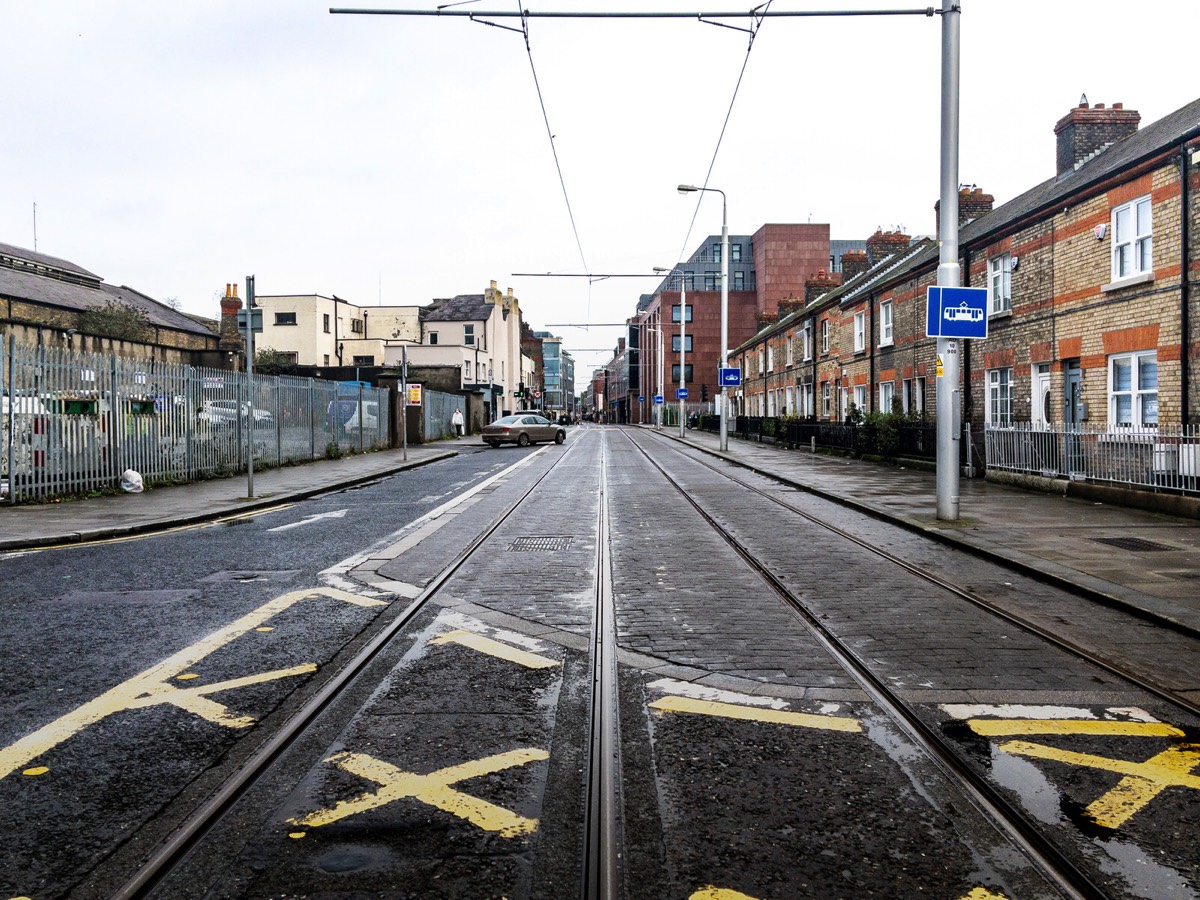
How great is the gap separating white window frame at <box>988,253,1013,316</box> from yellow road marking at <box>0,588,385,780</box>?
19701mm

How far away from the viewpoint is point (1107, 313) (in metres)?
17.2

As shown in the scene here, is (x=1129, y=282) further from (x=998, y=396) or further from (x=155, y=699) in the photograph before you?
(x=155, y=699)

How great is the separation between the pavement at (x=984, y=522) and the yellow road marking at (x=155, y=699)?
587 cm

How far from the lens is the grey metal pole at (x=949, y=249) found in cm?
1127

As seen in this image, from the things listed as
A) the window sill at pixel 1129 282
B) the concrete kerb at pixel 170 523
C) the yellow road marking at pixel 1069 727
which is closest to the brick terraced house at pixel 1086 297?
the window sill at pixel 1129 282

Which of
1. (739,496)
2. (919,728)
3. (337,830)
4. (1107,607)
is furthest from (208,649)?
(739,496)

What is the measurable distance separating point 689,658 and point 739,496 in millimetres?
11202

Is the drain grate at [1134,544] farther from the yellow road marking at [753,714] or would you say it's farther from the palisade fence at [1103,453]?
the yellow road marking at [753,714]

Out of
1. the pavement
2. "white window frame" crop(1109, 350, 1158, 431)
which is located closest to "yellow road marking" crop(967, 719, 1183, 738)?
the pavement

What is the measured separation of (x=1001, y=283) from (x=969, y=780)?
20495mm

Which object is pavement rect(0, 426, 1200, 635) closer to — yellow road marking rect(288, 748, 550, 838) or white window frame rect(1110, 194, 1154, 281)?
white window frame rect(1110, 194, 1154, 281)

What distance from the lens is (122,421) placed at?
52.6 ft

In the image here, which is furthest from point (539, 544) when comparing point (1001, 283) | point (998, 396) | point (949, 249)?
point (1001, 283)

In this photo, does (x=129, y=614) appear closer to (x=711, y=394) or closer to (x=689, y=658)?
(x=689, y=658)
